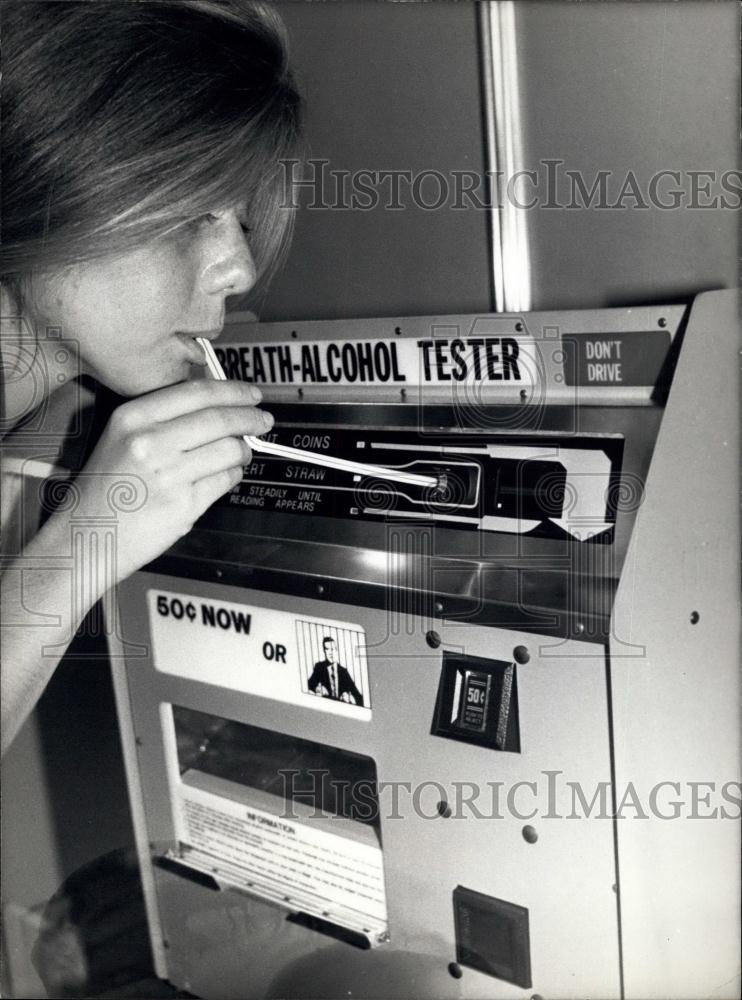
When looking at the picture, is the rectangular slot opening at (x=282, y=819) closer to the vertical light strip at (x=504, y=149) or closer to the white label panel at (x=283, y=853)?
the white label panel at (x=283, y=853)

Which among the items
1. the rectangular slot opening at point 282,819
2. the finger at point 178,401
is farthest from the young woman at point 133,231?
the rectangular slot opening at point 282,819

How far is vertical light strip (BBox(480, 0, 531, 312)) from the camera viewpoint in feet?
4.53

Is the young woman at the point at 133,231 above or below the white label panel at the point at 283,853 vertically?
above

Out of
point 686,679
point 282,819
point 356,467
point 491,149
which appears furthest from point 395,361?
point 282,819

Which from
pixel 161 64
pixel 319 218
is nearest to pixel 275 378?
pixel 319 218

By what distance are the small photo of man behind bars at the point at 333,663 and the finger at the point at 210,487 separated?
0.36 m

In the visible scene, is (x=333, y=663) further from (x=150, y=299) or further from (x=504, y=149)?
(x=504, y=149)

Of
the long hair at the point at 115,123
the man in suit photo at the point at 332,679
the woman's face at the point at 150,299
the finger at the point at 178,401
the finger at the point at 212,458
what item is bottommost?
the man in suit photo at the point at 332,679

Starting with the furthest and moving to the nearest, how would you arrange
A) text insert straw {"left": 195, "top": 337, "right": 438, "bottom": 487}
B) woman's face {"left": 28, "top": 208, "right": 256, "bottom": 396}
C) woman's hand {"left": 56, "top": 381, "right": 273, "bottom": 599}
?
1. text insert straw {"left": 195, "top": 337, "right": 438, "bottom": 487}
2. woman's face {"left": 28, "top": 208, "right": 256, "bottom": 396}
3. woman's hand {"left": 56, "top": 381, "right": 273, "bottom": 599}

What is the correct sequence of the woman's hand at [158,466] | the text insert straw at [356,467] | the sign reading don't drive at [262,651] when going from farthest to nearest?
the sign reading don't drive at [262,651] → the text insert straw at [356,467] → the woman's hand at [158,466]

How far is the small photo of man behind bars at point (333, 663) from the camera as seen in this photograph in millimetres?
1310

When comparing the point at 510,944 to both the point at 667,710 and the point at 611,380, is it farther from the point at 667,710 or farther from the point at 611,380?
the point at 611,380

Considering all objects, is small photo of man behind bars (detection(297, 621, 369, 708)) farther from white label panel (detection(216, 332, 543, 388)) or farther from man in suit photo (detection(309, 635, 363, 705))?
white label panel (detection(216, 332, 543, 388))

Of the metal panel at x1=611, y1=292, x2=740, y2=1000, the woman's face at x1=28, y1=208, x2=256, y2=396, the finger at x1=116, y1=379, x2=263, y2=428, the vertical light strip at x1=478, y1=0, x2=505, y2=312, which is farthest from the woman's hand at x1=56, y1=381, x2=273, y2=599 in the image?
the vertical light strip at x1=478, y1=0, x2=505, y2=312
